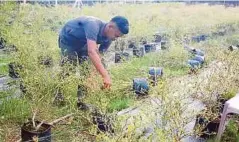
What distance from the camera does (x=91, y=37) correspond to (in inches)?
122

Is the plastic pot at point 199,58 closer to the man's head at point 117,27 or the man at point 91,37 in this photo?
the man at point 91,37

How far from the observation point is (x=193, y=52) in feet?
21.7

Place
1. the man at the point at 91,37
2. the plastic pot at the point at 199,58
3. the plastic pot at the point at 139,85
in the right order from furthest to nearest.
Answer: the plastic pot at the point at 199,58
the plastic pot at the point at 139,85
the man at the point at 91,37

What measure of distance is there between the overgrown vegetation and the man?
16 cm

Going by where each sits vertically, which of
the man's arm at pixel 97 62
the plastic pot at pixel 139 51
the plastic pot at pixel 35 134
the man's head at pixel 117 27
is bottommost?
the plastic pot at pixel 139 51

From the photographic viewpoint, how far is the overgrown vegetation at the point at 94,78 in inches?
90.9

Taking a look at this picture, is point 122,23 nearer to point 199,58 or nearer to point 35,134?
point 35,134

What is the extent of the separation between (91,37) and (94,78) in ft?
1.42

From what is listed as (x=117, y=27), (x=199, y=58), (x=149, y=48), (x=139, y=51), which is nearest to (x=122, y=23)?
(x=117, y=27)

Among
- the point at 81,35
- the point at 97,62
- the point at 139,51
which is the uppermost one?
the point at 81,35

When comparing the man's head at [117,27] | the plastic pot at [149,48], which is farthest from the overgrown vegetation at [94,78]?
the man's head at [117,27]

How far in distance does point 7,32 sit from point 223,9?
746 cm

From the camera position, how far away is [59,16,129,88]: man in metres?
3.01

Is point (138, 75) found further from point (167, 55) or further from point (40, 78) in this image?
point (40, 78)
